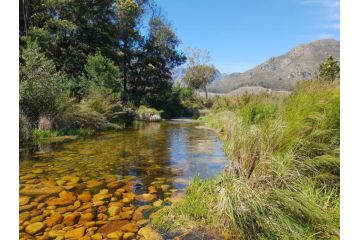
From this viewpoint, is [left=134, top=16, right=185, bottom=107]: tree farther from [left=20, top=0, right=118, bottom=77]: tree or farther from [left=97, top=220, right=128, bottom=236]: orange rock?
[left=97, top=220, right=128, bottom=236]: orange rock

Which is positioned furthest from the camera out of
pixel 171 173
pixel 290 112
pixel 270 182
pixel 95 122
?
pixel 95 122

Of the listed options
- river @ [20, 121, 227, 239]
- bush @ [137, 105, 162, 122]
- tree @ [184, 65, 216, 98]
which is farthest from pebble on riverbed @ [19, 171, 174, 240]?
tree @ [184, 65, 216, 98]

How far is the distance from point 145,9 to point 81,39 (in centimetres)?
841

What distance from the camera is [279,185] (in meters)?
2.69

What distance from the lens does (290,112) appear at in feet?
13.2

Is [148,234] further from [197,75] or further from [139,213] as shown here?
[197,75]

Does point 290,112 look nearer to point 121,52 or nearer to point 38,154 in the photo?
point 38,154

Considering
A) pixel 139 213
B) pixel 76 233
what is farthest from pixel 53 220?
pixel 139 213

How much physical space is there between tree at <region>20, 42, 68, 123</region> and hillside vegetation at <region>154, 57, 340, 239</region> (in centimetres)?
693

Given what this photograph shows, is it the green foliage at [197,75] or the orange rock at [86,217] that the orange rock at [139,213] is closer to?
the orange rock at [86,217]

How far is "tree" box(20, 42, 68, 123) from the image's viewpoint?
9.01 m
